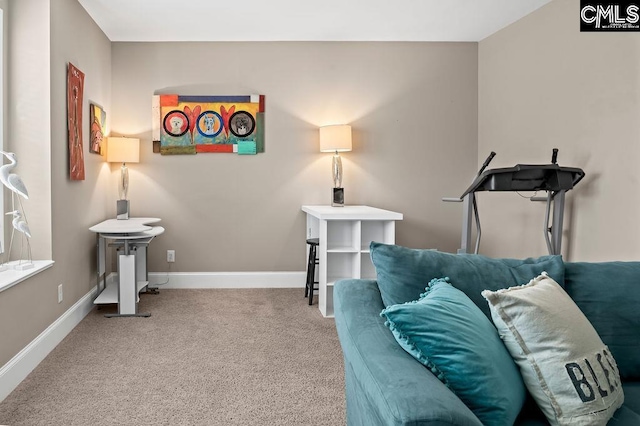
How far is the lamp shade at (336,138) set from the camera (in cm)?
470

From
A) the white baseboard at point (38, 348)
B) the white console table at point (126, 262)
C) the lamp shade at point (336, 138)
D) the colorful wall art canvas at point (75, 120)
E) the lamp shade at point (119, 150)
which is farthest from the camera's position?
the lamp shade at point (336, 138)

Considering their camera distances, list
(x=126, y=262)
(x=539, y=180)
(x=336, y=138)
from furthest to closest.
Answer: (x=336, y=138)
(x=126, y=262)
(x=539, y=180)

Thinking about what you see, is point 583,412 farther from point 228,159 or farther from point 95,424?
point 228,159

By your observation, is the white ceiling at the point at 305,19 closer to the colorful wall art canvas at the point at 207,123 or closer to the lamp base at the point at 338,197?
the colorful wall art canvas at the point at 207,123

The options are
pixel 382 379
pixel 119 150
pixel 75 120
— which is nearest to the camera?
pixel 382 379

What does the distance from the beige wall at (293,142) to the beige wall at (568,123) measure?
0.50m

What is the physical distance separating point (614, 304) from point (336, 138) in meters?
3.35

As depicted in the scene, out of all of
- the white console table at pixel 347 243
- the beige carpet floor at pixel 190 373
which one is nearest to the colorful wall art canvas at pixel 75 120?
the beige carpet floor at pixel 190 373

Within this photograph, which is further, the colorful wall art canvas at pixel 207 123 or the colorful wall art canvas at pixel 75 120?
the colorful wall art canvas at pixel 207 123

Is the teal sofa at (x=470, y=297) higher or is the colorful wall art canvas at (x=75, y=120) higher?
the colorful wall art canvas at (x=75, y=120)

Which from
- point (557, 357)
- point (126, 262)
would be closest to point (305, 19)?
point (126, 262)

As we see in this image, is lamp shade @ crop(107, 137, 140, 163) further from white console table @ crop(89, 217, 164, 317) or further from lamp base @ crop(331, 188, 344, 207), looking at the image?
lamp base @ crop(331, 188, 344, 207)

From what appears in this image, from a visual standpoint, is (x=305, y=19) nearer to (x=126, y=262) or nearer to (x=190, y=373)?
(x=126, y=262)

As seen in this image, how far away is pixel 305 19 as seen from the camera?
14.3 feet
